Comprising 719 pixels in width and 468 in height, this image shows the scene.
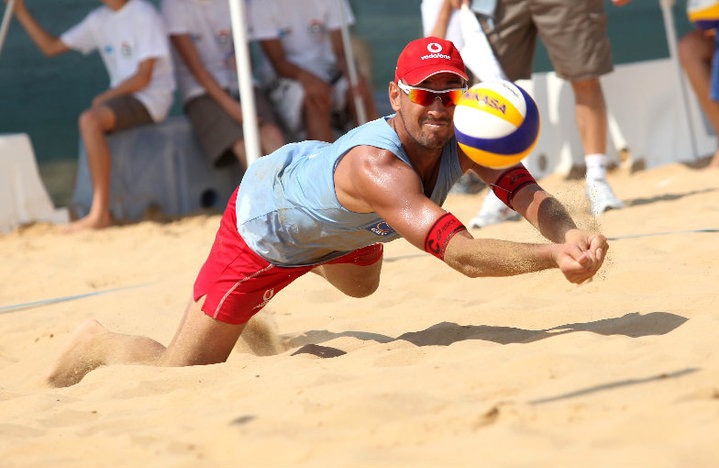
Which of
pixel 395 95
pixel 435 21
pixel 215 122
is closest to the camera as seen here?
pixel 395 95

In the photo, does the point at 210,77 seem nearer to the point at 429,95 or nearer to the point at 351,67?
the point at 351,67

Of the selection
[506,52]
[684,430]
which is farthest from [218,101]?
[684,430]

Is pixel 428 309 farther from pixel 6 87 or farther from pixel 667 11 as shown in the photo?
pixel 6 87

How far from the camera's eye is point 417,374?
10.7 feet

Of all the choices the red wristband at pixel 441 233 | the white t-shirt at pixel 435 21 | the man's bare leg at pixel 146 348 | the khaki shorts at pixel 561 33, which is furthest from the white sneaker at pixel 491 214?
the red wristband at pixel 441 233

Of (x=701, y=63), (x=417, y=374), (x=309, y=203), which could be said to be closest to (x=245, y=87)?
(x=309, y=203)

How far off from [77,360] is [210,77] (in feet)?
12.9

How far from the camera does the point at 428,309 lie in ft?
15.4

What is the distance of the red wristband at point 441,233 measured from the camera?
11.1 ft

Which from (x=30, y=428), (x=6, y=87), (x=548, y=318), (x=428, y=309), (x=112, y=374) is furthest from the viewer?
(x=6, y=87)

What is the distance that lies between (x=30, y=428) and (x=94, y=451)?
1.47 feet

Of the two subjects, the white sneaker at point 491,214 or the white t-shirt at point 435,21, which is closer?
the white sneaker at point 491,214

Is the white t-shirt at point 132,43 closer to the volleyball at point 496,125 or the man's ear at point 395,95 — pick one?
the man's ear at point 395,95

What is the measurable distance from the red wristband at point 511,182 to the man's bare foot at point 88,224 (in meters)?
4.40
